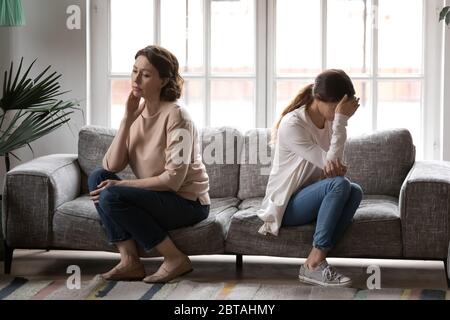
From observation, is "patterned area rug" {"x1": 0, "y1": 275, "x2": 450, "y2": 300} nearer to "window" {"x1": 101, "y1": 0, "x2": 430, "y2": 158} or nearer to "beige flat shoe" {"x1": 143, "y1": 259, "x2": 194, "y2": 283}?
"beige flat shoe" {"x1": 143, "y1": 259, "x2": 194, "y2": 283}

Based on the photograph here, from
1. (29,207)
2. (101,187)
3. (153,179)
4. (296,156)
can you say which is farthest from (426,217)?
(29,207)

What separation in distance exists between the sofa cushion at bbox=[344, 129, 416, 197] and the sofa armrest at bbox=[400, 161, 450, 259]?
20.1 inches

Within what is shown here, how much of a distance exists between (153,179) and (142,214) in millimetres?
171

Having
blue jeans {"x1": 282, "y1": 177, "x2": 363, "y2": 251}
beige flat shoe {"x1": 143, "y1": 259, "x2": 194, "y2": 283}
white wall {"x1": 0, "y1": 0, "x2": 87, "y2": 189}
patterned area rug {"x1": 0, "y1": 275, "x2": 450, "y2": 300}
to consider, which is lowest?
patterned area rug {"x1": 0, "y1": 275, "x2": 450, "y2": 300}

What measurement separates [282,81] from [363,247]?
4.77ft

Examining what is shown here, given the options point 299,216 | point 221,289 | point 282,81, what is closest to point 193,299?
point 221,289

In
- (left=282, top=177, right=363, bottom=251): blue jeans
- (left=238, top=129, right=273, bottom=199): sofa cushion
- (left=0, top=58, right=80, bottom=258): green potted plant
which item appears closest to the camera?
(left=282, top=177, right=363, bottom=251): blue jeans

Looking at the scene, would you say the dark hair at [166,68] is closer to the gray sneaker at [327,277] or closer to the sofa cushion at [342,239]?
the sofa cushion at [342,239]

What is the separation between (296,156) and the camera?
4.42m

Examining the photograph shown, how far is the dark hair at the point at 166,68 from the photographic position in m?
4.46

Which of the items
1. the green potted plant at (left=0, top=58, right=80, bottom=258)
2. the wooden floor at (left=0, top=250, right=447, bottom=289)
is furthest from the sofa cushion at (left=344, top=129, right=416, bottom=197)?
the green potted plant at (left=0, top=58, right=80, bottom=258)

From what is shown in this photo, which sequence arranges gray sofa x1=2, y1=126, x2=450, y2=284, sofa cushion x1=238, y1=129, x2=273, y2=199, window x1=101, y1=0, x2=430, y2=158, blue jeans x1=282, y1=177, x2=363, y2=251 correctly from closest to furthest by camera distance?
blue jeans x1=282, y1=177, x2=363, y2=251 < gray sofa x1=2, y1=126, x2=450, y2=284 < sofa cushion x1=238, y1=129, x2=273, y2=199 < window x1=101, y1=0, x2=430, y2=158

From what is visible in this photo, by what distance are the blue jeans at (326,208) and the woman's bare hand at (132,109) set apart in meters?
0.81

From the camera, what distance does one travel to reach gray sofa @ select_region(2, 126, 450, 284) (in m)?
4.33
